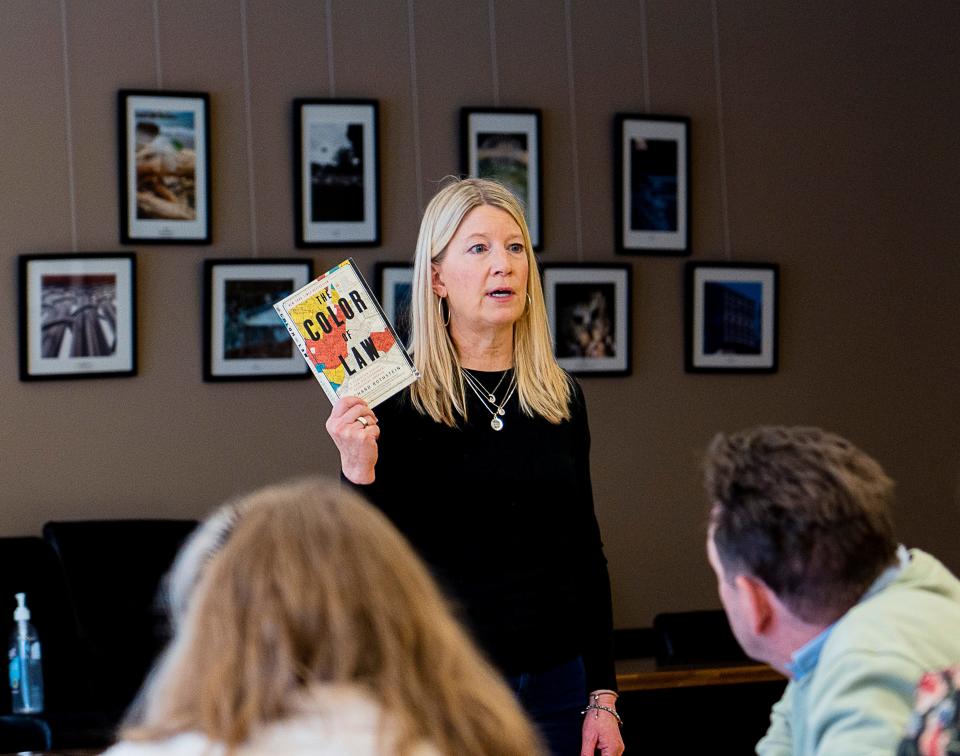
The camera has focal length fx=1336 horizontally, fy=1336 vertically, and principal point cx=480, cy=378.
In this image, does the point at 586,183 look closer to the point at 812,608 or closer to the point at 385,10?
the point at 385,10

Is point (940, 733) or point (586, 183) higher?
point (586, 183)

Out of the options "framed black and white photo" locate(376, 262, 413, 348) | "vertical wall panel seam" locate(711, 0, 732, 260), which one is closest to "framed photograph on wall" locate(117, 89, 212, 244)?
"framed black and white photo" locate(376, 262, 413, 348)

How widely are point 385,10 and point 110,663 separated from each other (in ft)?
9.07

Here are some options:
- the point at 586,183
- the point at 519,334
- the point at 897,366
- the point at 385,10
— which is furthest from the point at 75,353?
the point at 897,366

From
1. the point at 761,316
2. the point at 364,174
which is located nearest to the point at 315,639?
the point at 364,174

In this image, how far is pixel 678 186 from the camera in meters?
5.76

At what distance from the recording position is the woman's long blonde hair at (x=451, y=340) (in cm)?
262

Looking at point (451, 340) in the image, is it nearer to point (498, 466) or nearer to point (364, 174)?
point (498, 466)

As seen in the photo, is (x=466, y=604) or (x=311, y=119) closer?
(x=466, y=604)

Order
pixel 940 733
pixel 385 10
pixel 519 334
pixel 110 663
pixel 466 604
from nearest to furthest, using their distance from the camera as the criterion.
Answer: pixel 940 733 < pixel 466 604 < pixel 519 334 < pixel 110 663 < pixel 385 10

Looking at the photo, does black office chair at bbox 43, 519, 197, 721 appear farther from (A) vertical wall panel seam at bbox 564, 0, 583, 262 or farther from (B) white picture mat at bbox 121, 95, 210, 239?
(A) vertical wall panel seam at bbox 564, 0, 583, 262

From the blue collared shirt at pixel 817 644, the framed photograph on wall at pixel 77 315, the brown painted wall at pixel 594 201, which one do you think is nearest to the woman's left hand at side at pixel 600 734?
the blue collared shirt at pixel 817 644

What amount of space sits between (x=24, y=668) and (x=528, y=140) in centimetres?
283

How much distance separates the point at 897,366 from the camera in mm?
6070
